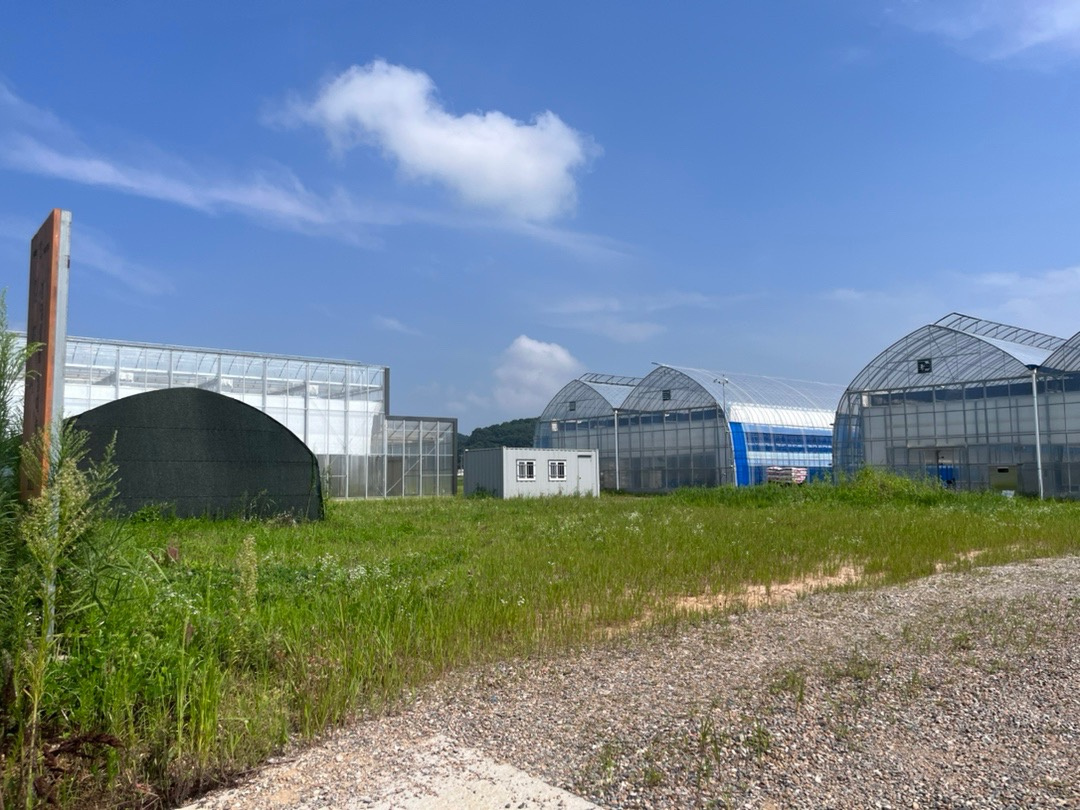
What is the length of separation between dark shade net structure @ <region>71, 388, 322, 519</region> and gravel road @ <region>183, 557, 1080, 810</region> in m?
14.0

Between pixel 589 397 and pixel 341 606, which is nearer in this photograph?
pixel 341 606

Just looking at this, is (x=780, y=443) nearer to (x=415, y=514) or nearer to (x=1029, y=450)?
(x=1029, y=450)

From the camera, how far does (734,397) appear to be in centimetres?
3809

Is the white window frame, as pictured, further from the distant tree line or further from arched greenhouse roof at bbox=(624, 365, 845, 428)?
the distant tree line

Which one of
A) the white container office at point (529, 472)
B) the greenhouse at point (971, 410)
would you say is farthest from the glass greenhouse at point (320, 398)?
the greenhouse at point (971, 410)

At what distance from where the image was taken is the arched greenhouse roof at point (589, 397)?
42.5 metres

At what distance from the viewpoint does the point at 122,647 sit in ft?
14.3

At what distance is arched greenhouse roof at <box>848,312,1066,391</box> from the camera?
2969 centimetres

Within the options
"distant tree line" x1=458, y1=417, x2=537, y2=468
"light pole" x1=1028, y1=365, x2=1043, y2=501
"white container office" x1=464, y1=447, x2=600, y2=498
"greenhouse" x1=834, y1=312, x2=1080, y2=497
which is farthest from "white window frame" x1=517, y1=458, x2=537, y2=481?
"distant tree line" x1=458, y1=417, x2=537, y2=468

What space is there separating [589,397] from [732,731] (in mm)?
38972

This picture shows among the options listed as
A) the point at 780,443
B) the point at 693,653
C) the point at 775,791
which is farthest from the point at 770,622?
the point at 780,443

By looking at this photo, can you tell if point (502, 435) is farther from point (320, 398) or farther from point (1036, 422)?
point (1036, 422)

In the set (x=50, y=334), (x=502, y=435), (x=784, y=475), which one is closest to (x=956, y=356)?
(x=784, y=475)

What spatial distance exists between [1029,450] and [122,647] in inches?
1197
